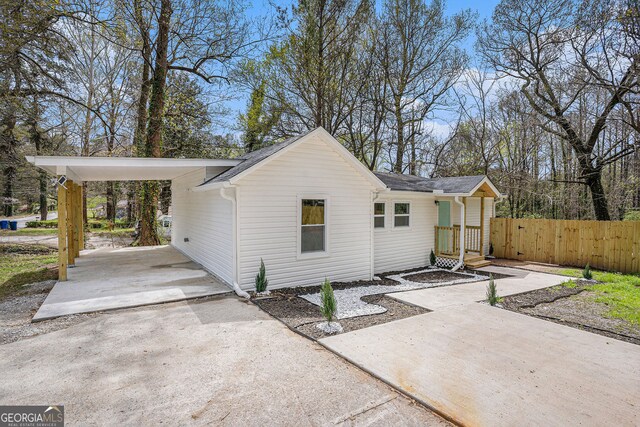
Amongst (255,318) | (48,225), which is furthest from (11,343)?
(48,225)

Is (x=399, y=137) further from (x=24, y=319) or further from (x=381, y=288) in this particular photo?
(x=24, y=319)

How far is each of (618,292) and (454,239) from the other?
4465mm

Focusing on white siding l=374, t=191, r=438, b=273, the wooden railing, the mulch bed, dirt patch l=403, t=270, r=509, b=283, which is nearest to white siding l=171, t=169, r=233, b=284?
the mulch bed

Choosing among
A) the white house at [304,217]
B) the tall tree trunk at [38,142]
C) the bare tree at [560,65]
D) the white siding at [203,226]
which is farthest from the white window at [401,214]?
the tall tree trunk at [38,142]

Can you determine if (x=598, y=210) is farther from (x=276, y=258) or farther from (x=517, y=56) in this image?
(x=276, y=258)

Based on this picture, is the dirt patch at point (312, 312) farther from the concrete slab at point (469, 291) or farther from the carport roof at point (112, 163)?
the carport roof at point (112, 163)

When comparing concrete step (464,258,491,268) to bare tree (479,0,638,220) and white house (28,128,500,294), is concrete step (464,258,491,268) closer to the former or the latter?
white house (28,128,500,294)

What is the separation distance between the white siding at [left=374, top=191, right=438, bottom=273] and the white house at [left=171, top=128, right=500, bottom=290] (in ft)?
0.11

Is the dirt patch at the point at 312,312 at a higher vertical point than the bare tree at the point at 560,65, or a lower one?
lower

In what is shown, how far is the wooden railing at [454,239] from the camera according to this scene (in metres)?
11.3

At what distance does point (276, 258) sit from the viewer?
288 inches

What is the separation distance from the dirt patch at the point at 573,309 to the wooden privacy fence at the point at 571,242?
3.23 meters

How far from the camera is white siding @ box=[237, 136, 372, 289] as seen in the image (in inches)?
275

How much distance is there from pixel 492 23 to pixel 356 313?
600 inches
